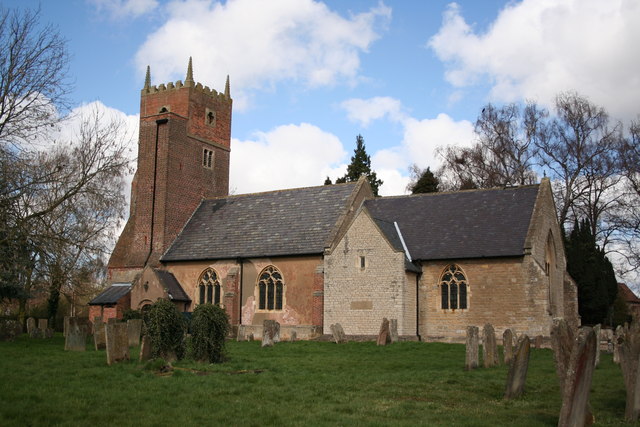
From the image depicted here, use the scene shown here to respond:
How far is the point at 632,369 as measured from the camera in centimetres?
1075

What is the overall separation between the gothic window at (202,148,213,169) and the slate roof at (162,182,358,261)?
2.97 metres

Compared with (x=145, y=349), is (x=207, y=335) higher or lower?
higher

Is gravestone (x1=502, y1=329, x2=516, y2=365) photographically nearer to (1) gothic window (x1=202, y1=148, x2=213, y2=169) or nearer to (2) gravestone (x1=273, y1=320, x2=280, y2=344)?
(2) gravestone (x1=273, y1=320, x2=280, y2=344)

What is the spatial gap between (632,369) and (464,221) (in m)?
20.5

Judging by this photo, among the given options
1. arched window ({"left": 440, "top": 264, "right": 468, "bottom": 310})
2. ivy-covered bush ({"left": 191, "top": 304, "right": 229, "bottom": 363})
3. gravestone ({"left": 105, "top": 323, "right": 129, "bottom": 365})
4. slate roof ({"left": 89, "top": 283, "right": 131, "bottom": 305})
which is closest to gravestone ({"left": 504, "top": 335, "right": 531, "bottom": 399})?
ivy-covered bush ({"left": 191, "top": 304, "right": 229, "bottom": 363})

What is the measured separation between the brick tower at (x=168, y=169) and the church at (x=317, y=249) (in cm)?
8

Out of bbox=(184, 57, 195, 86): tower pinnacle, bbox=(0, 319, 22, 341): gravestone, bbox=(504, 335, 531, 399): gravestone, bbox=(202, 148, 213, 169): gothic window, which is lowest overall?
bbox=(504, 335, 531, 399): gravestone

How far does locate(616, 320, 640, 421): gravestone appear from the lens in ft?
34.5

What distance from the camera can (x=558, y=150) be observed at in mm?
42562

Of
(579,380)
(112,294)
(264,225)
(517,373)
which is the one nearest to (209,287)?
(264,225)

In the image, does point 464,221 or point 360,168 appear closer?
point 464,221

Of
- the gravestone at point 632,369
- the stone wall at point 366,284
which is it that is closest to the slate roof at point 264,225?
the stone wall at point 366,284

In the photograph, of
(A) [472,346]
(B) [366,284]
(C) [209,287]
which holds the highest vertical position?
(C) [209,287]

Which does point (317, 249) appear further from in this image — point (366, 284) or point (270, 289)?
point (366, 284)
